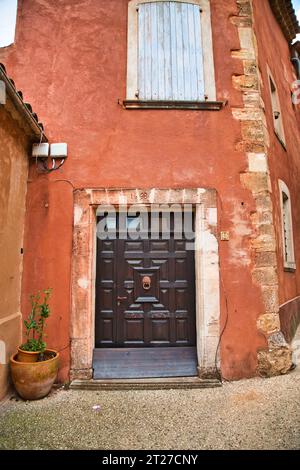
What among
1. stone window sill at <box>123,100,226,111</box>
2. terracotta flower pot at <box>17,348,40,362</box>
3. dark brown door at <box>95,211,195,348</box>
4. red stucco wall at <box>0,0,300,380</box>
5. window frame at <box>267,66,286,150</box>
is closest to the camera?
terracotta flower pot at <box>17,348,40,362</box>

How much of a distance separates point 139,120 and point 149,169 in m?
0.82

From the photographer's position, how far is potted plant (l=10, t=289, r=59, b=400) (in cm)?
333

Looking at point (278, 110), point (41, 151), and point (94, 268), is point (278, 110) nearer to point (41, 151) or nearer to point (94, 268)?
point (41, 151)

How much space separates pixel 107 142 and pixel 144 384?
3448 mm

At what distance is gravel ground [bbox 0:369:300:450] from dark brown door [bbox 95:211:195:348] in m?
0.84

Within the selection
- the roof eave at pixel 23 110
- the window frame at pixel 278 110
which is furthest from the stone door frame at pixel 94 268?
the window frame at pixel 278 110

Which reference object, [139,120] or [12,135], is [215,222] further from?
[12,135]

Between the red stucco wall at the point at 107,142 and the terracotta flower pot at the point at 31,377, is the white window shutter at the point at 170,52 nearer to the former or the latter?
the red stucco wall at the point at 107,142

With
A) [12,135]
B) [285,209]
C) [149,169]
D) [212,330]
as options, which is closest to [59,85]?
[12,135]

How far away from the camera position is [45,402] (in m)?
3.32

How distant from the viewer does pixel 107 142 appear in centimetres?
428

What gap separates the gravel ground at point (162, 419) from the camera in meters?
2.56

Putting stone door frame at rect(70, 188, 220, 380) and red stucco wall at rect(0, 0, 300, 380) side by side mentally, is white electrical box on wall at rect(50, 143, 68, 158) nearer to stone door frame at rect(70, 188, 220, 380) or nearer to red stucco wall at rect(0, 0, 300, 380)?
red stucco wall at rect(0, 0, 300, 380)

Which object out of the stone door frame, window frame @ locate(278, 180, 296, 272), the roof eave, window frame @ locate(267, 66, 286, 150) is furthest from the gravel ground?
window frame @ locate(267, 66, 286, 150)
